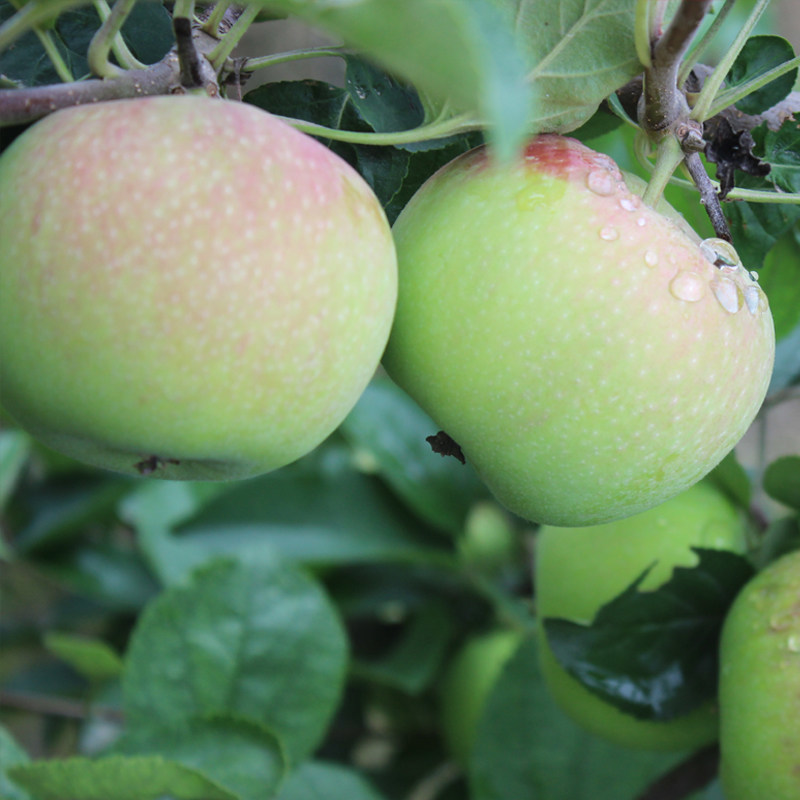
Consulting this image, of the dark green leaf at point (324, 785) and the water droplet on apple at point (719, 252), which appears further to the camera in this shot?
the dark green leaf at point (324, 785)

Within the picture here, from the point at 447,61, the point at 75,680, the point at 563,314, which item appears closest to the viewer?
the point at 447,61

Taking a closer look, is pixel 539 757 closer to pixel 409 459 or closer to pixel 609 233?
pixel 409 459

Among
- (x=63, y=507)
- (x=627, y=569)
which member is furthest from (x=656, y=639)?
(x=63, y=507)

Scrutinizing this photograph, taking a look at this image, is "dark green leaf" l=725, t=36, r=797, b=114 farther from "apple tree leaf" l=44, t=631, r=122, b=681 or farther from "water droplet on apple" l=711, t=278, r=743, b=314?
"apple tree leaf" l=44, t=631, r=122, b=681

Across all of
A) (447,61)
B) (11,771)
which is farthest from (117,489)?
(447,61)

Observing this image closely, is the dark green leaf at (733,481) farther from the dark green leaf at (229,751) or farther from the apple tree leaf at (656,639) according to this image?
the dark green leaf at (229,751)

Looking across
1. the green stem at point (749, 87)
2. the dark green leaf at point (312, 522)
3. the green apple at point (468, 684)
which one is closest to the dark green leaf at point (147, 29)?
the green stem at point (749, 87)

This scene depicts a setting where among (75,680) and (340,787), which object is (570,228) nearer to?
(340,787)
